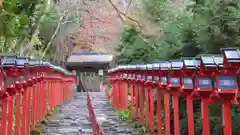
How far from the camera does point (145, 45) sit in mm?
18906

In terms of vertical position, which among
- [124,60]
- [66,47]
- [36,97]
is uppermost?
[66,47]

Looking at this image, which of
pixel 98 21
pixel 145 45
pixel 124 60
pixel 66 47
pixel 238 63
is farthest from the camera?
pixel 66 47

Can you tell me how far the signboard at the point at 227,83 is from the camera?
5355 millimetres

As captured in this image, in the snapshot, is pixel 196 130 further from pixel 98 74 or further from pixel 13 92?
pixel 98 74

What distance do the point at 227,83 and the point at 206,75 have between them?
2.77ft

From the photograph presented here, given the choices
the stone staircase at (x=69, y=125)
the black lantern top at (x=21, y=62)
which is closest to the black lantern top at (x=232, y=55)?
the black lantern top at (x=21, y=62)

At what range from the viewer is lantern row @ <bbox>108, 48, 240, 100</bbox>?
207 inches

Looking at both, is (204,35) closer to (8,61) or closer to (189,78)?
(189,78)

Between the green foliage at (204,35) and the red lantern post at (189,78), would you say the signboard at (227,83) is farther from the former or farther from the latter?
the green foliage at (204,35)

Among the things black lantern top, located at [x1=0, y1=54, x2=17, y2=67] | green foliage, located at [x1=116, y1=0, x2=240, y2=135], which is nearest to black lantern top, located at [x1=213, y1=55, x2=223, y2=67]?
green foliage, located at [x1=116, y1=0, x2=240, y2=135]

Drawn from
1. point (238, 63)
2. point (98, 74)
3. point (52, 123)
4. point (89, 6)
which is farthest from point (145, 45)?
point (98, 74)

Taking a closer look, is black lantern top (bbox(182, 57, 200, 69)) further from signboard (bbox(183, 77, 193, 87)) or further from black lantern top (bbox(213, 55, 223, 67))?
black lantern top (bbox(213, 55, 223, 67))

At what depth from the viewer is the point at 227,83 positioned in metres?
5.43

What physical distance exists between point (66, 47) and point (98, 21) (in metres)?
6.63
